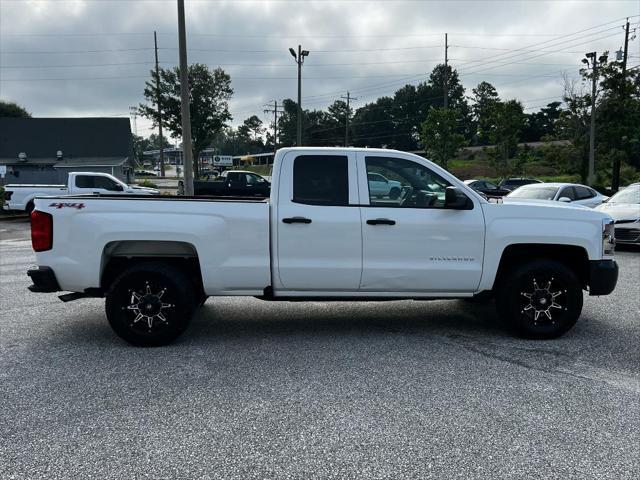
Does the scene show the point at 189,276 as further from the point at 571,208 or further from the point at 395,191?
the point at 571,208

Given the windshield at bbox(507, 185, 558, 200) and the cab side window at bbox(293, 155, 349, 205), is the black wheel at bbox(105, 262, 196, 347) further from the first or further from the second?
the windshield at bbox(507, 185, 558, 200)

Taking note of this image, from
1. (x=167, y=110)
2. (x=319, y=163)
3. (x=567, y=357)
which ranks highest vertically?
(x=167, y=110)

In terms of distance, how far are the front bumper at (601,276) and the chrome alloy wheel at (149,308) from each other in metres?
4.31

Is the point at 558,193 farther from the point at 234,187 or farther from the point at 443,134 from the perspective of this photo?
the point at 443,134

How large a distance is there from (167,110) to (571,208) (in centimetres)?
4928

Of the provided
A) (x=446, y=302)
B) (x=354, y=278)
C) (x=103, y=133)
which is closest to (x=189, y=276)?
(x=354, y=278)

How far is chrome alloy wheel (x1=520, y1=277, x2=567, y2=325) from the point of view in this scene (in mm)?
5379

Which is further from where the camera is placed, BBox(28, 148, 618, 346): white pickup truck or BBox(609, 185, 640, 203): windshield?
BBox(609, 185, 640, 203): windshield

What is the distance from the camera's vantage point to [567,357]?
4.92 meters

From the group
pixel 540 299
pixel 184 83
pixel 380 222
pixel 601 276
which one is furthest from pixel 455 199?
pixel 184 83

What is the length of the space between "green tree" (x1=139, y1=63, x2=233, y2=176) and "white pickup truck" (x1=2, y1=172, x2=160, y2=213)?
31.4 m

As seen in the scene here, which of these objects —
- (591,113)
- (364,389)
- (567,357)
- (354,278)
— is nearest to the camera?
(364,389)

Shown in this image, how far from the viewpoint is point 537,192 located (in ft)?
47.4

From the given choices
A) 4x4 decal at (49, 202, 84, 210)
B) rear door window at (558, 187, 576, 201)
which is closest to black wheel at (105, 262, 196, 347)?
4x4 decal at (49, 202, 84, 210)
